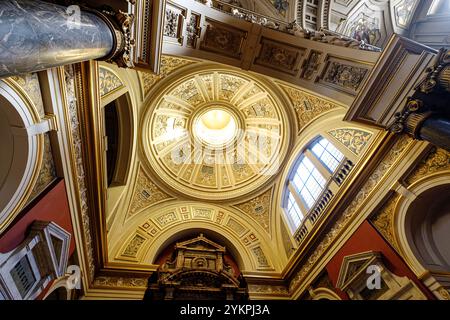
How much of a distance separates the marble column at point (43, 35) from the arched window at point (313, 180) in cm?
591

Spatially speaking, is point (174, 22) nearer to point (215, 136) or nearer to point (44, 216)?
point (44, 216)

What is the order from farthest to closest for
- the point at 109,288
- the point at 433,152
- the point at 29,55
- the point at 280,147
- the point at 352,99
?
the point at 280,147 → the point at 109,288 → the point at 352,99 → the point at 433,152 → the point at 29,55

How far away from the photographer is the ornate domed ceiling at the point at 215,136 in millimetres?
9562

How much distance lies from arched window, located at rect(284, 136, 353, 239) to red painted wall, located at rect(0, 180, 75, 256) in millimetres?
6253

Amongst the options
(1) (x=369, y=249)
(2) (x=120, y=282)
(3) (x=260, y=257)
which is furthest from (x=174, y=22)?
(3) (x=260, y=257)

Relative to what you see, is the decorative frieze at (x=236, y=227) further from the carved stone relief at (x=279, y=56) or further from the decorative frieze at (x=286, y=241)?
the carved stone relief at (x=279, y=56)

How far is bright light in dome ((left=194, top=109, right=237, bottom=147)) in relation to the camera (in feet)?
38.9

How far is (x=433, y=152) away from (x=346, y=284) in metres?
3.20

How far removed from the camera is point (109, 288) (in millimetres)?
6785

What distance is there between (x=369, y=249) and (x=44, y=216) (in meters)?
6.29

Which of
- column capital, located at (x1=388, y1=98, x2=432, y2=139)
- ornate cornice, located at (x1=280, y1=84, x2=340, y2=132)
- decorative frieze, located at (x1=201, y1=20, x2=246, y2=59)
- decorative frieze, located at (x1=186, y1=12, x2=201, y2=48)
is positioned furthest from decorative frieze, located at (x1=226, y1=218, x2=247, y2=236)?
decorative frieze, located at (x1=186, y1=12, x2=201, y2=48)

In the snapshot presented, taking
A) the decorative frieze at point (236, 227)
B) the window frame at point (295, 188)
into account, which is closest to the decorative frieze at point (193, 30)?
the window frame at point (295, 188)

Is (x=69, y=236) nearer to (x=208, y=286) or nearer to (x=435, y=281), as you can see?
(x=208, y=286)

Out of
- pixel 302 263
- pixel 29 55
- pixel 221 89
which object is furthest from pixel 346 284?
pixel 221 89
